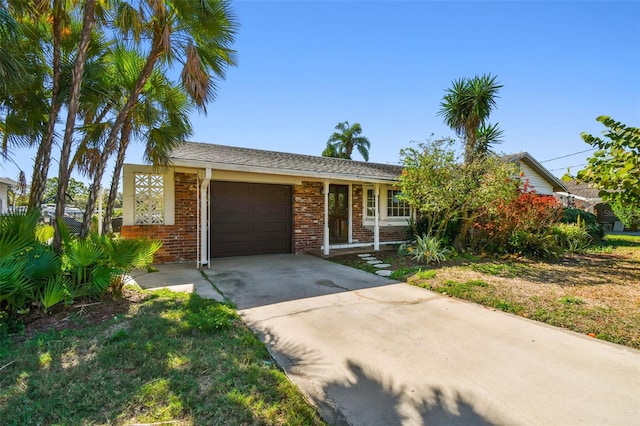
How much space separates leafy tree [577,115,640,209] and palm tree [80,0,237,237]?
5.88 m

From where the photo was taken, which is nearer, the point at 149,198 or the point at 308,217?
the point at 149,198

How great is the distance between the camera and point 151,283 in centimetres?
612

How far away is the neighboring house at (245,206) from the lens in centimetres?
795

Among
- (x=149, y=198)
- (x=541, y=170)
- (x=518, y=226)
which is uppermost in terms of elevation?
(x=541, y=170)

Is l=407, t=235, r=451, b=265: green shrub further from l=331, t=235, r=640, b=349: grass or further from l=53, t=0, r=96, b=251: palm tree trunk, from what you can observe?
l=53, t=0, r=96, b=251: palm tree trunk

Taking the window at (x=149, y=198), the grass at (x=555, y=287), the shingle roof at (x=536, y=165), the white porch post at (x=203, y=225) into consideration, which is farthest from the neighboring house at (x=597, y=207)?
the window at (x=149, y=198)

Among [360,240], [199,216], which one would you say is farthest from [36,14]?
[360,240]

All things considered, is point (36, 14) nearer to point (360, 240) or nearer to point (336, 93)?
point (336, 93)

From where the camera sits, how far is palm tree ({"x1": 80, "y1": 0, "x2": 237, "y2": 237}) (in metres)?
5.14

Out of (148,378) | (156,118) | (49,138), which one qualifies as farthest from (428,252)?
(49,138)

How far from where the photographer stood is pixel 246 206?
944 centimetres

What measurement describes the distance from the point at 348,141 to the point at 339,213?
18.6 meters

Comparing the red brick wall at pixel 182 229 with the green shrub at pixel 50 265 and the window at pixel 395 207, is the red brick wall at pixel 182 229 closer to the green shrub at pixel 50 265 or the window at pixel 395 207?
the green shrub at pixel 50 265

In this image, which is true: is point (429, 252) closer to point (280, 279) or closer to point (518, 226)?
point (518, 226)
